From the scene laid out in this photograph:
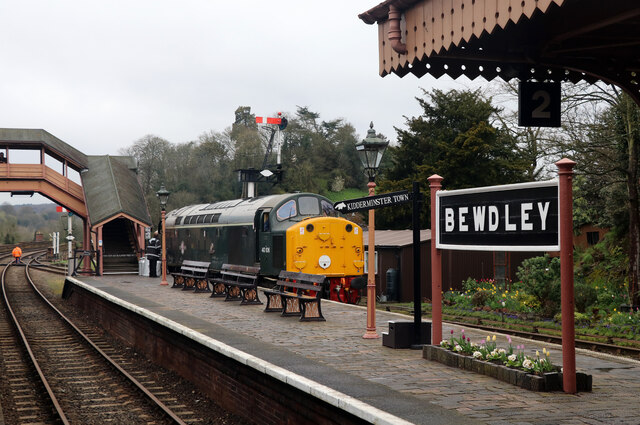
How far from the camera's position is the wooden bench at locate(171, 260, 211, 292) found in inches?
816

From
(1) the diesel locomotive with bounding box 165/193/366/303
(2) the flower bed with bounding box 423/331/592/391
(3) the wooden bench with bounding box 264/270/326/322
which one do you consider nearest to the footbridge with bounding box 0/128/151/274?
(1) the diesel locomotive with bounding box 165/193/366/303

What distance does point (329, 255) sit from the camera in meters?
20.0

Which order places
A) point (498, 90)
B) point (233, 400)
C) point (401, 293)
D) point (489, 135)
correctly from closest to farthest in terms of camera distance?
point (233, 400)
point (401, 293)
point (498, 90)
point (489, 135)

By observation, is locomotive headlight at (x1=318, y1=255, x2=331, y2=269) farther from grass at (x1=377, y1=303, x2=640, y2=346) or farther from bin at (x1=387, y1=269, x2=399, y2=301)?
bin at (x1=387, y1=269, x2=399, y2=301)

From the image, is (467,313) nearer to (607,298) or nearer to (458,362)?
(607,298)

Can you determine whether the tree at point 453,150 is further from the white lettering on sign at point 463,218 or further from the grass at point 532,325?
the white lettering on sign at point 463,218

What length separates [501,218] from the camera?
24.8 feet

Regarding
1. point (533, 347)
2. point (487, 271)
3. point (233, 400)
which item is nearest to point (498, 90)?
point (487, 271)

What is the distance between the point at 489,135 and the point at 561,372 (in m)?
29.7

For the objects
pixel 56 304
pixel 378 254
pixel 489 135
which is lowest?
pixel 56 304

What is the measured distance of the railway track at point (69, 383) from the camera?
10.2 metres

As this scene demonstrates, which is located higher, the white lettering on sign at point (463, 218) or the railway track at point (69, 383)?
the white lettering on sign at point (463, 218)

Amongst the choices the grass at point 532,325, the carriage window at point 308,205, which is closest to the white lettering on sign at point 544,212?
the grass at point 532,325

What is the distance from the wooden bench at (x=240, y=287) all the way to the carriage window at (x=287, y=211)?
221 centimetres
